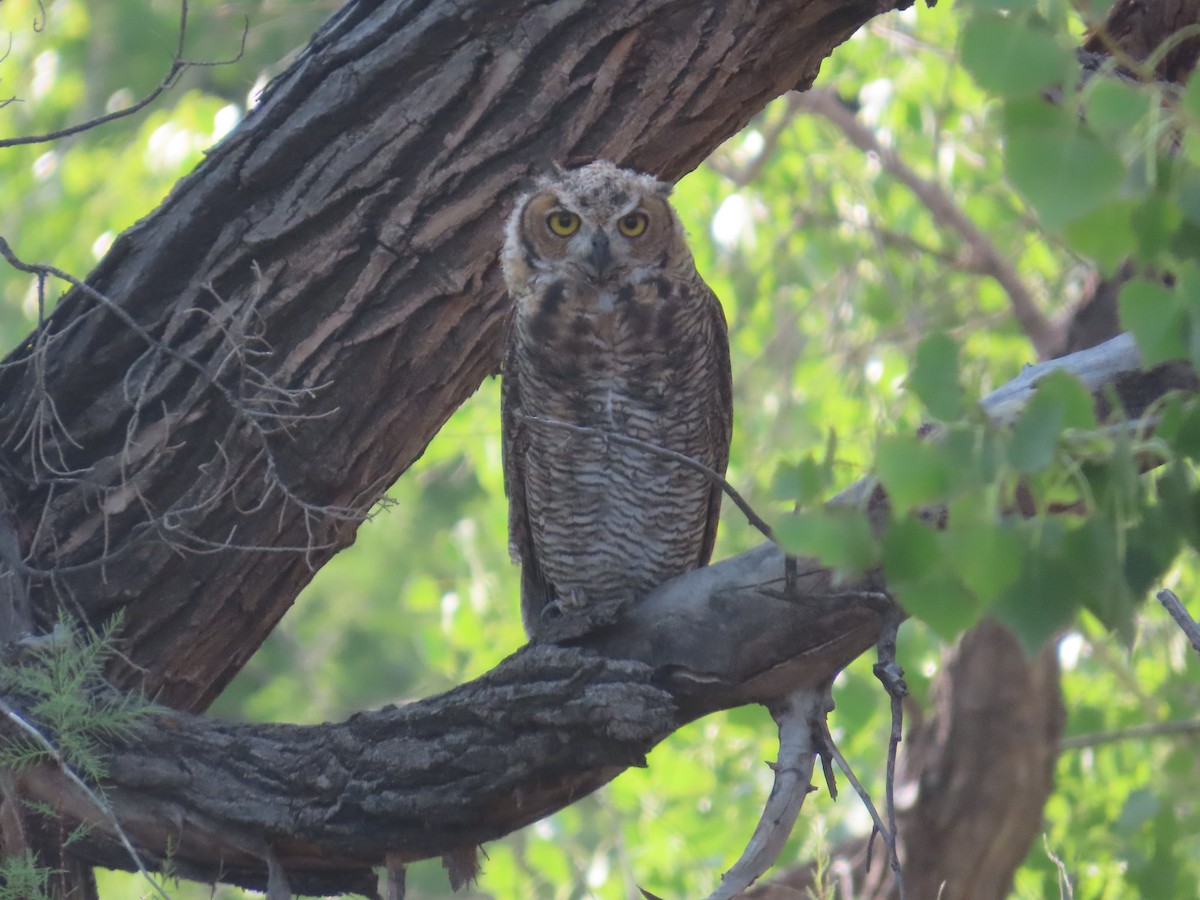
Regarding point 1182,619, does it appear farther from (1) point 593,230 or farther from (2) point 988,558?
(1) point 593,230

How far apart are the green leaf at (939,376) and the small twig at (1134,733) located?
10.0 ft

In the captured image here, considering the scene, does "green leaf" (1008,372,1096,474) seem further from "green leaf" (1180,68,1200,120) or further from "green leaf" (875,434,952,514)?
"green leaf" (1180,68,1200,120)

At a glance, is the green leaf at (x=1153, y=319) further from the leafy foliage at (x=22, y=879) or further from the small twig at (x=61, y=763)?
the leafy foliage at (x=22, y=879)

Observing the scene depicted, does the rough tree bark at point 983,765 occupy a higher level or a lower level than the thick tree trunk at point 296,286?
lower

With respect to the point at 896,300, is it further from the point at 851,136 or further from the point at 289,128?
the point at 289,128

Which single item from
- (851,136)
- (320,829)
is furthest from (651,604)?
(851,136)

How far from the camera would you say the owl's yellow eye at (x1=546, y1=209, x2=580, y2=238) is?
9.15 feet

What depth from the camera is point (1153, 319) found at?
105 centimetres

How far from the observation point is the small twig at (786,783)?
6.54ft

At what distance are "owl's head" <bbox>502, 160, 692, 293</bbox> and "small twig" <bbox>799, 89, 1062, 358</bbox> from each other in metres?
2.06

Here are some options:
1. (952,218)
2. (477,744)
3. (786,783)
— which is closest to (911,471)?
(786,783)

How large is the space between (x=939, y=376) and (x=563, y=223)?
1810mm

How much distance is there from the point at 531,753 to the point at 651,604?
32 cm

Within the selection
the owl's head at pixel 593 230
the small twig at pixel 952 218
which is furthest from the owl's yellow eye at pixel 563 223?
the small twig at pixel 952 218
